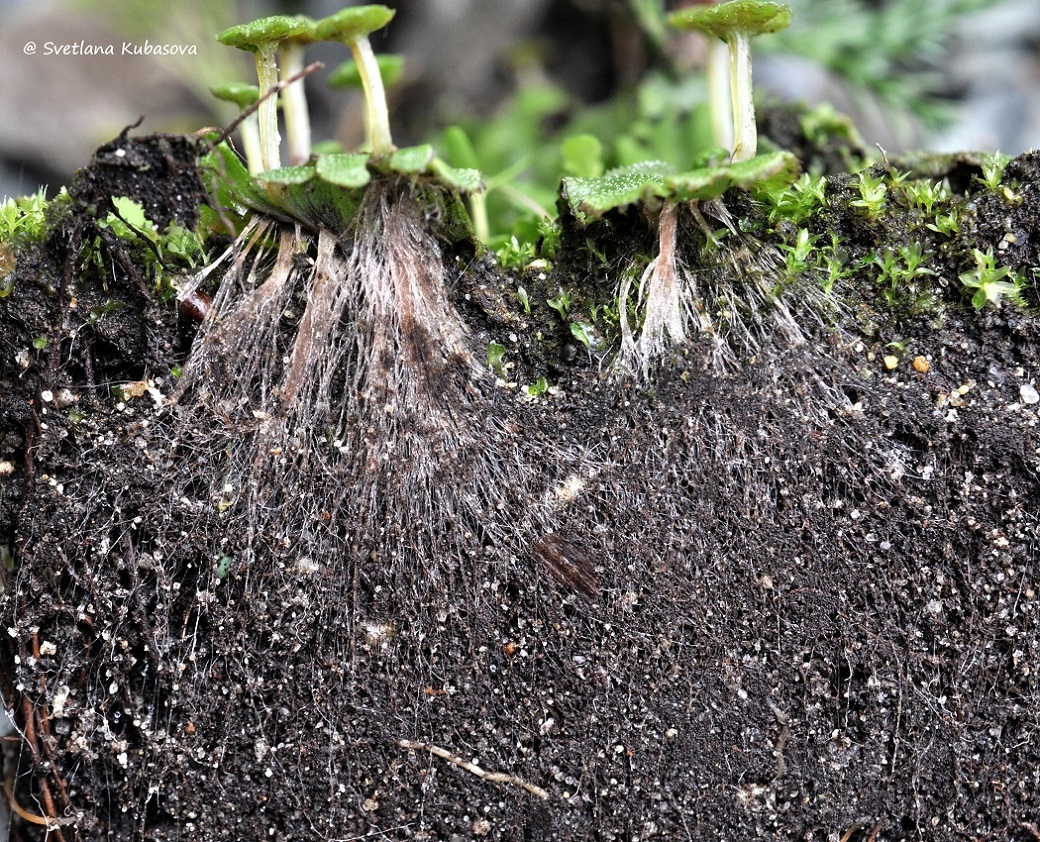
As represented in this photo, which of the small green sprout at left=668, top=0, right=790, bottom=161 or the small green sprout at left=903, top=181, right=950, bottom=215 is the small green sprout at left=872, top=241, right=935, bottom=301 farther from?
the small green sprout at left=668, top=0, right=790, bottom=161

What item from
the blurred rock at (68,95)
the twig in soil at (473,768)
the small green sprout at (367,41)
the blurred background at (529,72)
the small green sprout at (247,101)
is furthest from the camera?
the blurred rock at (68,95)

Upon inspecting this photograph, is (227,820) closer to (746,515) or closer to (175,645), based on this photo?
(175,645)

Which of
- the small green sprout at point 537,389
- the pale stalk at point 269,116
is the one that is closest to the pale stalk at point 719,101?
the small green sprout at point 537,389

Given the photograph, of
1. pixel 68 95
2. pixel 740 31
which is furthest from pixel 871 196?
pixel 68 95

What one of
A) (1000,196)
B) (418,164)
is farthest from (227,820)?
(1000,196)

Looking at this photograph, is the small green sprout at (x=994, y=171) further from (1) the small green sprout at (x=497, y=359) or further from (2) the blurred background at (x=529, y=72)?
(2) the blurred background at (x=529, y=72)

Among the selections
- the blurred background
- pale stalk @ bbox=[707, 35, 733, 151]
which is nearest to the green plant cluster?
pale stalk @ bbox=[707, 35, 733, 151]
